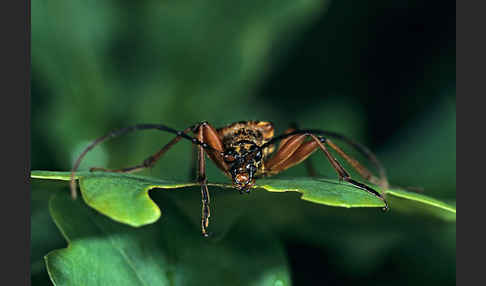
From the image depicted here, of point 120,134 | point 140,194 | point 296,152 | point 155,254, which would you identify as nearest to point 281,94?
point 296,152

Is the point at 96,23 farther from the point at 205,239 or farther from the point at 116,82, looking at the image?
the point at 205,239

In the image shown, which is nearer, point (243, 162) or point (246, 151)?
point (243, 162)

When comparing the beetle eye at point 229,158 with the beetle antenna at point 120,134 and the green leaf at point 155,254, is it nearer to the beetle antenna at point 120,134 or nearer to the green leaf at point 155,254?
the beetle antenna at point 120,134

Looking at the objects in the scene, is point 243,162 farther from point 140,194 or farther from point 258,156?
point 140,194

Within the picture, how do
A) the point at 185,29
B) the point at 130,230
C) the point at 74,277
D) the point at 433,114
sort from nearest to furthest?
the point at 74,277 → the point at 130,230 → the point at 185,29 → the point at 433,114

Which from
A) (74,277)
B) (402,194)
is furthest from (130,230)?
(402,194)

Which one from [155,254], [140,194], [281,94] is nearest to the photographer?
[140,194]
